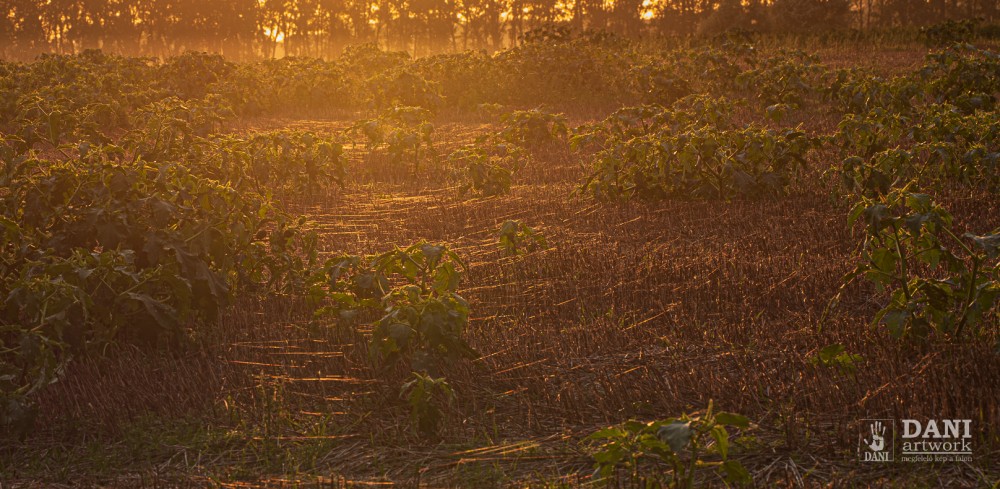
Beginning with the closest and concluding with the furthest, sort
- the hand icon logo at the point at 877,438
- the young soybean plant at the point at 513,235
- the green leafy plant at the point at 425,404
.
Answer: the hand icon logo at the point at 877,438
the green leafy plant at the point at 425,404
the young soybean plant at the point at 513,235

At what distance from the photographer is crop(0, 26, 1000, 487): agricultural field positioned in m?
3.95

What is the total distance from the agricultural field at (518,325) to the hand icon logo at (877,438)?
0.05ft

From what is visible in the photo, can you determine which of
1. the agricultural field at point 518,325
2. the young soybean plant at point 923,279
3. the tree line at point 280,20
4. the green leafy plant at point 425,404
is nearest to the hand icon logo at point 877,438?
the agricultural field at point 518,325

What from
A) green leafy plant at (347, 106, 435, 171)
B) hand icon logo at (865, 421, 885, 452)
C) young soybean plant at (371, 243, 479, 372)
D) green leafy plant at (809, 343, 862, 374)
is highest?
green leafy plant at (347, 106, 435, 171)

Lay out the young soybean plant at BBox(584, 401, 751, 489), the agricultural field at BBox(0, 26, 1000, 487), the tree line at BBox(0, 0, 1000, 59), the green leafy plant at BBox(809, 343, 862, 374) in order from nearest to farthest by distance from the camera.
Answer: the young soybean plant at BBox(584, 401, 751, 489), the agricultural field at BBox(0, 26, 1000, 487), the green leafy plant at BBox(809, 343, 862, 374), the tree line at BBox(0, 0, 1000, 59)

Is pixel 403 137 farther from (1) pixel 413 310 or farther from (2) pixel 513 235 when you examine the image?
(1) pixel 413 310

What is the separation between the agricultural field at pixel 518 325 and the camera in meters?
3.95

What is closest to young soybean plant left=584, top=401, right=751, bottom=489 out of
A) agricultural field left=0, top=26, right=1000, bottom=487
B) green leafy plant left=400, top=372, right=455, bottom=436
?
agricultural field left=0, top=26, right=1000, bottom=487

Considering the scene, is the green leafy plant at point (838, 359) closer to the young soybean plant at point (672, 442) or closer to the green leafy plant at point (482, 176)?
the young soybean plant at point (672, 442)

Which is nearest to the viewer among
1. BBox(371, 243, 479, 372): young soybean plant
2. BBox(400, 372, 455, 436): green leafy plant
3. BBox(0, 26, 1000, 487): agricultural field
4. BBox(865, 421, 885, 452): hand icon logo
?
BBox(865, 421, 885, 452): hand icon logo

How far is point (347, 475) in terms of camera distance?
393 centimetres

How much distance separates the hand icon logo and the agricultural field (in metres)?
0.02

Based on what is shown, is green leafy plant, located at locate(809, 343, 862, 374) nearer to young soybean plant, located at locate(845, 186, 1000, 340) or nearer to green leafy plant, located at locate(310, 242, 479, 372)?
young soybean plant, located at locate(845, 186, 1000, 340)

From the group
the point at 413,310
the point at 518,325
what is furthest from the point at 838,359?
the point at 413,310
